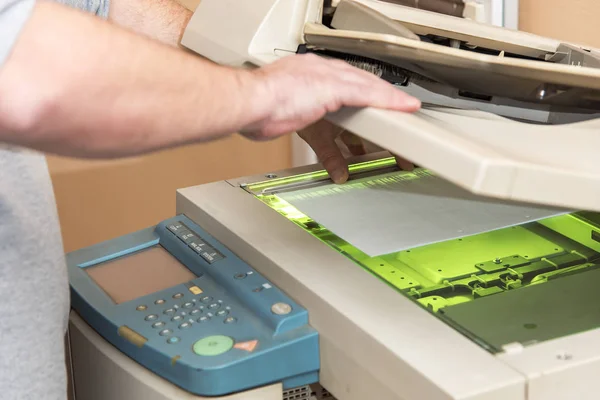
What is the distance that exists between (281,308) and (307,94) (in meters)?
0.26

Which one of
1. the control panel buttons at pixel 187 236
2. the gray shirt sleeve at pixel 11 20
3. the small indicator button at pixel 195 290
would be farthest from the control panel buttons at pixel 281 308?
the gray shirt sleeve at pixel 11 20

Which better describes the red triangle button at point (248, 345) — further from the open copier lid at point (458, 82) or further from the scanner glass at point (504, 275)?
the open copier lid at point (458, 82)

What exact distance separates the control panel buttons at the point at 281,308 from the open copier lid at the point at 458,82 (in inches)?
8.7

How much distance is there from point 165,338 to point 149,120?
1.07ft

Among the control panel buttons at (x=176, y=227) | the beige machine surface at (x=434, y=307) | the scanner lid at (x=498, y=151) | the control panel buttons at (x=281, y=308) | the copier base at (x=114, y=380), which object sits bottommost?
the copier base at (x=114, y=380)

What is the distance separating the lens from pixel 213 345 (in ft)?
2.72

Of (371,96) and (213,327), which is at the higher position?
(371,96)

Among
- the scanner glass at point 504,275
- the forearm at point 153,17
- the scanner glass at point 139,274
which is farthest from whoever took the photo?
the forearm at point 153,17

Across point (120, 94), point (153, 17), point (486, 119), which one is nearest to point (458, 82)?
Result: point (486, 119)

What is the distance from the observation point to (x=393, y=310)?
0.78 m

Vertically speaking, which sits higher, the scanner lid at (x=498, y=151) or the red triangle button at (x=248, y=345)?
the scanner lid at (x=498, y=151)

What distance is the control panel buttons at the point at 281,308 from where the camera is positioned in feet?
2.78

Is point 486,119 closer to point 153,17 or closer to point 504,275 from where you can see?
point 504,275

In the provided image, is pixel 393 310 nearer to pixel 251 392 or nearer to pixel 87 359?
pixel 251 392
